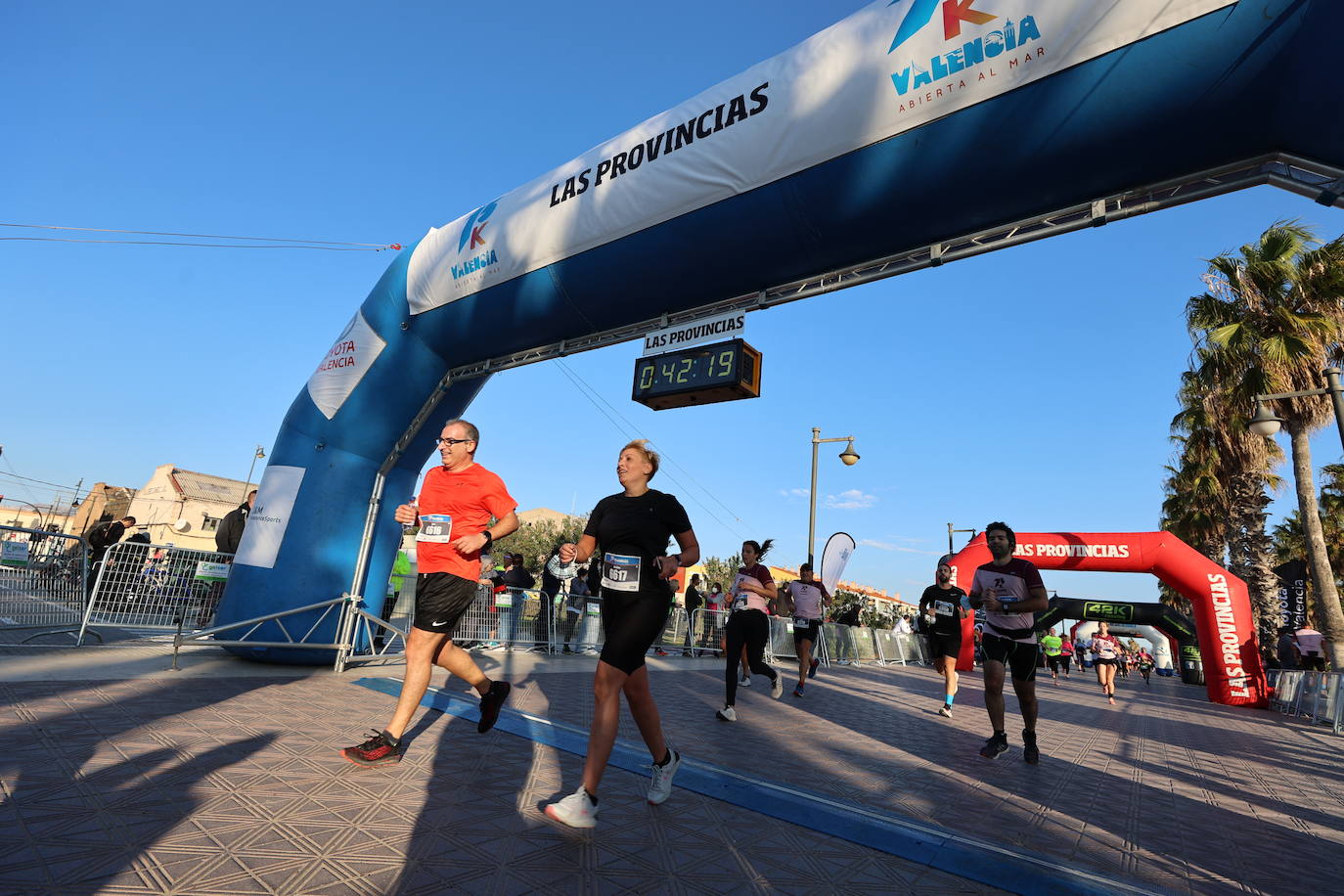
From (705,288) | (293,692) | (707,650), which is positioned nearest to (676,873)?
(293,692)

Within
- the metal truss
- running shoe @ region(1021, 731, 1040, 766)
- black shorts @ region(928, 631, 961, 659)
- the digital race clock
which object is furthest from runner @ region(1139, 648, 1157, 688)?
the metal truss

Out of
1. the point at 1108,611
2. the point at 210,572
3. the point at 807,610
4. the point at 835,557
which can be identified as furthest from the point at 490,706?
the point at 1108,611

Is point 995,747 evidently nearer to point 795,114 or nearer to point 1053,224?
point 1053,224

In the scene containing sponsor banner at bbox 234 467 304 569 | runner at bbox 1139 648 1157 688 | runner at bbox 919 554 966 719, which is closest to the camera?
sponsor banner at bbox 234 467 304 569

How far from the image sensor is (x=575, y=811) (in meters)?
2.81

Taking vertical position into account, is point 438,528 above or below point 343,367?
below

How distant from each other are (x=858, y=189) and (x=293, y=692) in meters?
6.11

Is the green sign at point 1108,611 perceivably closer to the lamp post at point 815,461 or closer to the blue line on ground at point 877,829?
the lamp post at point 815,461

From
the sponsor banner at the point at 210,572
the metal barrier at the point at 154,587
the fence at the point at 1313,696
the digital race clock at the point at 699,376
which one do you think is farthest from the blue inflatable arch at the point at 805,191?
the fence at the point at 1313,696

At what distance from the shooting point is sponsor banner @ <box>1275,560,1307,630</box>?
2203 cm

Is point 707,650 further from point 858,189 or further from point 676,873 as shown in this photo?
point 676,873

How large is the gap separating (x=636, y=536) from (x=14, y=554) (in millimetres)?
8092

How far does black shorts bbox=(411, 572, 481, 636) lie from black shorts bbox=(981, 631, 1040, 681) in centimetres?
399

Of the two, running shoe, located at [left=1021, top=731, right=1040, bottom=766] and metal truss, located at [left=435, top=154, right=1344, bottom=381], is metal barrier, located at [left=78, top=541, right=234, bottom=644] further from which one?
running shoe, located at [left=1021, top=731, right=1040, bottom=766]
